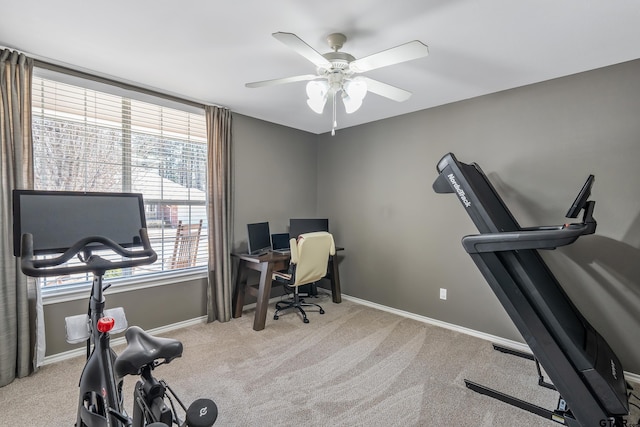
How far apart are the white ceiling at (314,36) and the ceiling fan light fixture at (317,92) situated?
29 cm

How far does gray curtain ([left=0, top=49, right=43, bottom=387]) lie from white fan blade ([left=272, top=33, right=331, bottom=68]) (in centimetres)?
212

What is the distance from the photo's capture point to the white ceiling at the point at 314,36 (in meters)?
1.73

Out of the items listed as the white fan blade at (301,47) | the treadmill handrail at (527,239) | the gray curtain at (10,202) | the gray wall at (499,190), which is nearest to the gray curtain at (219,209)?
the gray curtain at (10,202)

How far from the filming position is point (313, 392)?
2.17 meters

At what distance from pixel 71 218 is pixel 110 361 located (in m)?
0.68

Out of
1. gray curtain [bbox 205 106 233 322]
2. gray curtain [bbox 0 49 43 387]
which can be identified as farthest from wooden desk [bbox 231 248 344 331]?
gray curtain [bbox 0 49 43 387]

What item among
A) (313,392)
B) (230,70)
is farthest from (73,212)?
(313,392)

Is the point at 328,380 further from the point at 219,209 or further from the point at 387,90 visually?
the point at 387,90

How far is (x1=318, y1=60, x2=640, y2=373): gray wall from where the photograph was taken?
7.80ft

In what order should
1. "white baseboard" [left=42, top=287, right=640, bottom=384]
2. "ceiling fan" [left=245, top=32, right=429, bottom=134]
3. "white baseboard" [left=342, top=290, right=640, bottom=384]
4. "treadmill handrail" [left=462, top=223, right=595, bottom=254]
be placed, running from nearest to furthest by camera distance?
"treadmill handrail" [left=462, top=223, right=595, bottom=254], "ceiling fan" [left=245, top=32, right=429, bottom=134], "white baseboard" [left=342, top=290, right=640, bottom=384], "white baseboard" [left=42, top=287, right=640, bottom=384]

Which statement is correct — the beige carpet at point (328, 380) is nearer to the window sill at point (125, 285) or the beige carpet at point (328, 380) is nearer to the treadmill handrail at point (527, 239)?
the window sill at point (125, 285)

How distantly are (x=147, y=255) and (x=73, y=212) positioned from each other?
38 centimetres

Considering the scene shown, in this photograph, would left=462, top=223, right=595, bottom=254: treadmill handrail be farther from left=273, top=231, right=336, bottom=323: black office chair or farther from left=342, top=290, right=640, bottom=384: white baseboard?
left=273, top=231, right=336, bottom=323: black office chair

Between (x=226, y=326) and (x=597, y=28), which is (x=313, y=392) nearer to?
(x=226, y=326)
